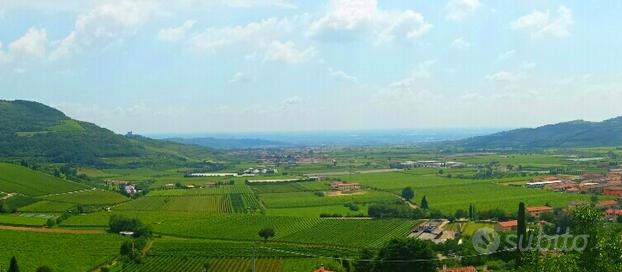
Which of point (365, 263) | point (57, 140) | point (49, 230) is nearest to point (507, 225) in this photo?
point (365, 263)

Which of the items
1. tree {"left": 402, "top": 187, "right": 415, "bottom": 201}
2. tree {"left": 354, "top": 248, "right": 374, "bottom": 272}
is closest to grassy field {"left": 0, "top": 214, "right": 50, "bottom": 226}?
tree {"left": 354, "top": 248, "right": 374, "bottom": 272}

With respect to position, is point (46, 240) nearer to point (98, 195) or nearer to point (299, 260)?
point (299, 260)

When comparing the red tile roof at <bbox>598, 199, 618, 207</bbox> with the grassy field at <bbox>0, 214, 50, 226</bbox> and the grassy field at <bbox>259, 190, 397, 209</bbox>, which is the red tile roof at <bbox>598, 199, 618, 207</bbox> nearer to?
the grassy field at <bbox>259, 190, 397, 209</bbox>

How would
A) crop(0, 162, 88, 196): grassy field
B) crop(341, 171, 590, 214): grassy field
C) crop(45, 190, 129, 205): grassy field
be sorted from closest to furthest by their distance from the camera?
crop(341, 171, 590, 214): grassy field < crop(45, 190, 129, 205): grassy field < crop(0, 162, 88, 196): grassy field

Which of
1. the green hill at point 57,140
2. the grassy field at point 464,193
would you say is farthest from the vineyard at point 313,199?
the green hill at point 57,140

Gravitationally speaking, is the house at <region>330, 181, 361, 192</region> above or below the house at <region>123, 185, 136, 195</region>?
→ below

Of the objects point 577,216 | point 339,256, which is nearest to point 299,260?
point 339,256
